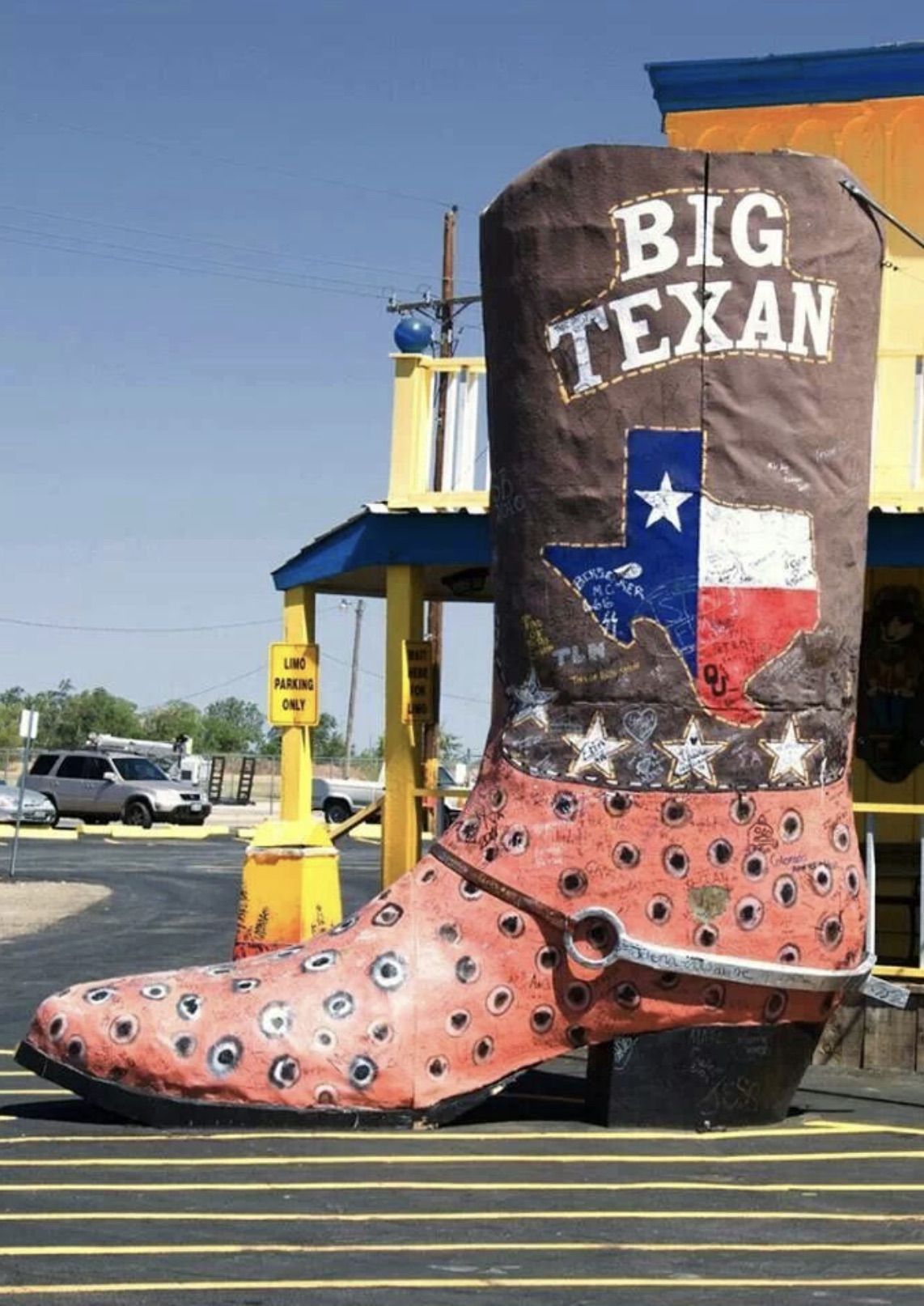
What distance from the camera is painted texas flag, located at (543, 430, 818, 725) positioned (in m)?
7.08

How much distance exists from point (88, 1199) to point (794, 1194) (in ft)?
6.05

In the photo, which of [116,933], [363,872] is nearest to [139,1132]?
[116,933]

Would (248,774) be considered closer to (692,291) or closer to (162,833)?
(162,833)

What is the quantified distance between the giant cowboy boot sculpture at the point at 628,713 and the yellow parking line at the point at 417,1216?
42.6 inches

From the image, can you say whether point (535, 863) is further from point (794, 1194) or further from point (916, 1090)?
point (916, 1090)

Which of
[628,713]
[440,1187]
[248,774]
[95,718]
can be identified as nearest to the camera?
[440,1187]

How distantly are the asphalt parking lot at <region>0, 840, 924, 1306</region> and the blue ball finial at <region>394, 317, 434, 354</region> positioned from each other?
3782 millimetres

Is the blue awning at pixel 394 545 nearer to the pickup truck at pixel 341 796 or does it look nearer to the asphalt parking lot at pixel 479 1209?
the asphalt parking lot at pixel 479 1209

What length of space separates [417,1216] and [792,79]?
795 centimetres

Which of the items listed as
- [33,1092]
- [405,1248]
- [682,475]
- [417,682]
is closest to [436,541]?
[417,682]

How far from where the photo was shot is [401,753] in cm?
1023

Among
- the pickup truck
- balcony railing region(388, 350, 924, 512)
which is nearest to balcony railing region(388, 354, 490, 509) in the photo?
balcony railing region(388, 350, 924, 512)

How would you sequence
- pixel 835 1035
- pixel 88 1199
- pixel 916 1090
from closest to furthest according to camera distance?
1. pixel 88 1199
2. pixel 916 1090
3. pixel 835 1035

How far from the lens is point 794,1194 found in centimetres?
610
